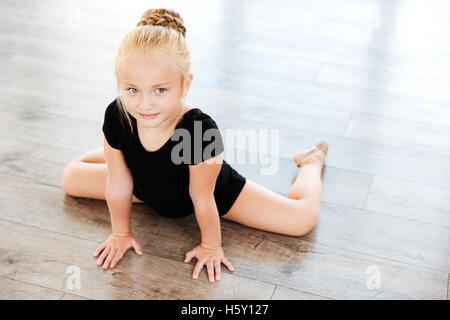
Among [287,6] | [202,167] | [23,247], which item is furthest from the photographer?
[287,6]

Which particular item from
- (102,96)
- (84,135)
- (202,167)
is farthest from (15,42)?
(202,167)

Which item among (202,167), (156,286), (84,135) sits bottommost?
(156,286)

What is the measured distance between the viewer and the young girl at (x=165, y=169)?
3.29 feet

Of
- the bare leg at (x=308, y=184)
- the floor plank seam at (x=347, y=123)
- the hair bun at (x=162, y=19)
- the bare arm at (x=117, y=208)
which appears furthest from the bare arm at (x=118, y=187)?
the floor plank seam at (x=347, y=123)

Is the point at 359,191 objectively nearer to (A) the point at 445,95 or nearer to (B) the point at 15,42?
(A) the point at 445,95

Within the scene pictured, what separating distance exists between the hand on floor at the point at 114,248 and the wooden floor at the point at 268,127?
18mm

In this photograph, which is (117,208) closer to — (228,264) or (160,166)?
(160,166)

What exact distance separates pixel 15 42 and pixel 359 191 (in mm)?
1503

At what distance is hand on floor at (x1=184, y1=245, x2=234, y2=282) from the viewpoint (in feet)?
3.88

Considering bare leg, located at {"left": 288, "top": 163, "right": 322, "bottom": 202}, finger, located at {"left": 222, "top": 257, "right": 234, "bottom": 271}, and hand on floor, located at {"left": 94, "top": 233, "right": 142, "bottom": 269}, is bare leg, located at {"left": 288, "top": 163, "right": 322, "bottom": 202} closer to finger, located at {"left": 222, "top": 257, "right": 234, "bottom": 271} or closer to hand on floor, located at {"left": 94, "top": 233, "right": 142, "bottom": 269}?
finger, located at {"left": 222, "top": 257, "right": 234, "bottom": 271}

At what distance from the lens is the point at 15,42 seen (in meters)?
2.21

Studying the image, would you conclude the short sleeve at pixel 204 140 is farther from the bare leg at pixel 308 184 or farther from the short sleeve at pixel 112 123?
the bare leg at pixel 308 184

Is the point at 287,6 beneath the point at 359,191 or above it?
above

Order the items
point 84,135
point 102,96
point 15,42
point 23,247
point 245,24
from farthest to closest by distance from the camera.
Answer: point 245,24
point 15,42
point 102,96
point 84,135
point 23,247
